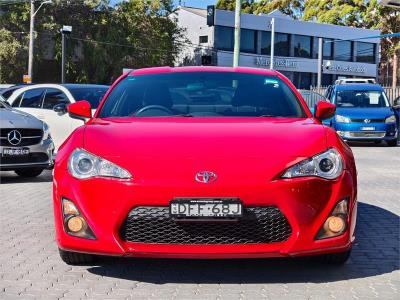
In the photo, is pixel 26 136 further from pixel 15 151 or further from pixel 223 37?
pixel 223 37

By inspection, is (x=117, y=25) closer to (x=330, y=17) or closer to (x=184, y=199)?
(x=330, y=17)

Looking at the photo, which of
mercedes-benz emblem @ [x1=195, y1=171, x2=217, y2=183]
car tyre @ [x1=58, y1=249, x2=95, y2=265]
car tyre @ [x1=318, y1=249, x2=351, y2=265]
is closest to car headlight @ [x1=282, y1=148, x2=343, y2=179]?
mercedes-benz emblem @ [x1=195, y1=171, x2=217, y2=183]

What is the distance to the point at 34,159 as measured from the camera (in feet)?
34.3

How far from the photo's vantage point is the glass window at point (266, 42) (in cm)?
6112

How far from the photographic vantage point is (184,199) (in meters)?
4.34

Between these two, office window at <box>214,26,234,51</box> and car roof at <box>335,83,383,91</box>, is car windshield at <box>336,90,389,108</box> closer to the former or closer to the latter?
car roof at <box>335,83,383,91</box>

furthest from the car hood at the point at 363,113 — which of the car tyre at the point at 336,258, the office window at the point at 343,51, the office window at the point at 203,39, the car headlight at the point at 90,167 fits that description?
the office window at the point at 343,51

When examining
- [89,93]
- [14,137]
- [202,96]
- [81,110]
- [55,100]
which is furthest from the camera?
[55,100]

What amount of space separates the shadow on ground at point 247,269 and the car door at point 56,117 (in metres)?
8.05

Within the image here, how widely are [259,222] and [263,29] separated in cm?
5775

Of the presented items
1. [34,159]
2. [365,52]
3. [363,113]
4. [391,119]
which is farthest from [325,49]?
[34,159]

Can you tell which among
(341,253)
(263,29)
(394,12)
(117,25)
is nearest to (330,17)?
(394,12)

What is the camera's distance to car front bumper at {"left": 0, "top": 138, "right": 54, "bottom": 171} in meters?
10.1

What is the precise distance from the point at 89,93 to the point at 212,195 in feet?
30.3
